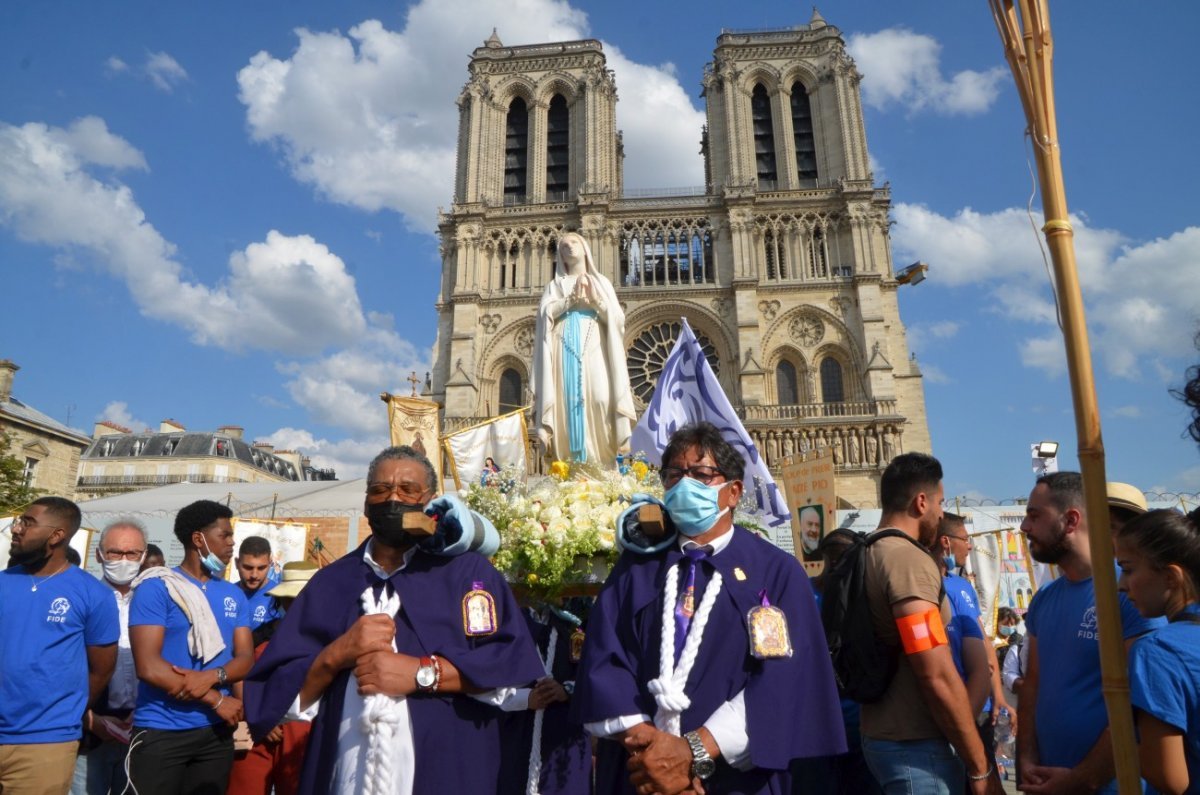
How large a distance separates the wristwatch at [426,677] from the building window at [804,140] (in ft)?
107

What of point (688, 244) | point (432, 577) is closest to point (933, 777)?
point (432, 577)

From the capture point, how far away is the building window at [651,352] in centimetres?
2969

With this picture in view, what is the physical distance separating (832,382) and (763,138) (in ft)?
39.6

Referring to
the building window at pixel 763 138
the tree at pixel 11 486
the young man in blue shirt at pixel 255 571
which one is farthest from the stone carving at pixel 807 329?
the young man in blue shirt at pixel 255 571

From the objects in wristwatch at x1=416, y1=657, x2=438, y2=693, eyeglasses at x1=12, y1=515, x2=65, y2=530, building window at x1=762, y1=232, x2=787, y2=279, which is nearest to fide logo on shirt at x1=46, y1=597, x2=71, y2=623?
eyeglasses at x1=12, y1=515, x2=65, y2=530

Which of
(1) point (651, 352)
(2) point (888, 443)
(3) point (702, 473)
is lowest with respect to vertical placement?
(3) point (702, 473)

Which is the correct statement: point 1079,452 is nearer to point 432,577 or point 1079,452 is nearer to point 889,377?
point 432,577

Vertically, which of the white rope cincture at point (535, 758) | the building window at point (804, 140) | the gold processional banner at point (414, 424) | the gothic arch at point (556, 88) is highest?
the gothic arch at point (556, 88)

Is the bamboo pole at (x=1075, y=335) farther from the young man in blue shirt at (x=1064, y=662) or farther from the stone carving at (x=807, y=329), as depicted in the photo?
the stone carving at (x=807, y=329)

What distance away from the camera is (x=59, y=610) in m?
3.41

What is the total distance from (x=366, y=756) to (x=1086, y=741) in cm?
236

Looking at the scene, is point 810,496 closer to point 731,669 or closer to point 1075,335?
point 731,669

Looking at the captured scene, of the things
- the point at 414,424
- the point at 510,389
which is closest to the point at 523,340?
the point at 510,389

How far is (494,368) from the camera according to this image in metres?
29.8
